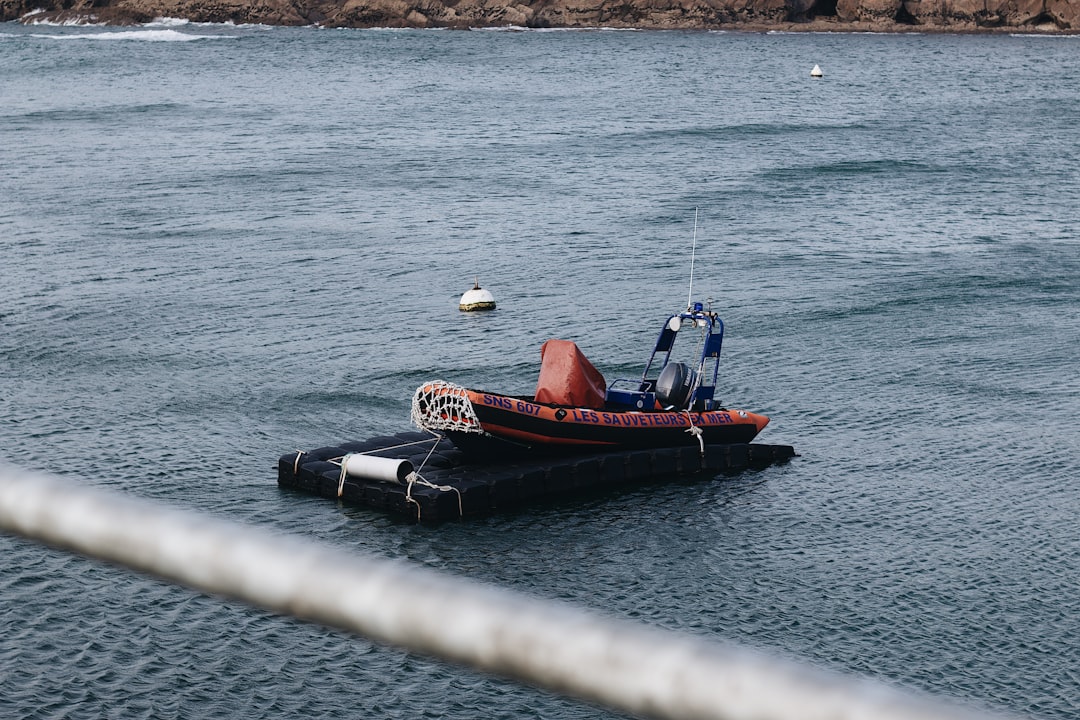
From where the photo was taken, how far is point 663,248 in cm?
5962

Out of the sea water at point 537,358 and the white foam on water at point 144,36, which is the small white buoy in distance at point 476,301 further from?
the white foam on water at point 144,36

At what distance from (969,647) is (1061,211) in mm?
54240

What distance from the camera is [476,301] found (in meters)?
46.3

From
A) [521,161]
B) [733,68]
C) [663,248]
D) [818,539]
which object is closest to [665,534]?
[818,539]

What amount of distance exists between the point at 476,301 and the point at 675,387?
15433 mm

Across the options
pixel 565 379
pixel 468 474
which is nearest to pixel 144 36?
pixel 565 379

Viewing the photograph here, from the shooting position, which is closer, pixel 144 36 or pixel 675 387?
pixel 675 387

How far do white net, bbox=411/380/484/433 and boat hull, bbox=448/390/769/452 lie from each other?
311mm

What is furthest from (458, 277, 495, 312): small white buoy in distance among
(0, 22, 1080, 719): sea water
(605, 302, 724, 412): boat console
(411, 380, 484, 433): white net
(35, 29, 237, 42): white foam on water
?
(35, 29, 237, 42): white foam on water

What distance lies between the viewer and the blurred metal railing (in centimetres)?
158

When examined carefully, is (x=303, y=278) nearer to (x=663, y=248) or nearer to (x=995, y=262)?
(x=663, y=248)

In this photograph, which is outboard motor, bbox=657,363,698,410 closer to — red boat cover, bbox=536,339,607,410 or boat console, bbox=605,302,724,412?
boat console, bbox=605,302,724,412

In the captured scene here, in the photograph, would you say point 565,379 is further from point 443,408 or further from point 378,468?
point 378,468

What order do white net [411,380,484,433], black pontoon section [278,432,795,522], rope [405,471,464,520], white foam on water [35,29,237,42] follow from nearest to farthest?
1. rope [405,471,464,520]
2. black pontoon section [278,432,795,522]
3. white net [411,380,484,433]
4. white foam on water [35,29,237,42]
